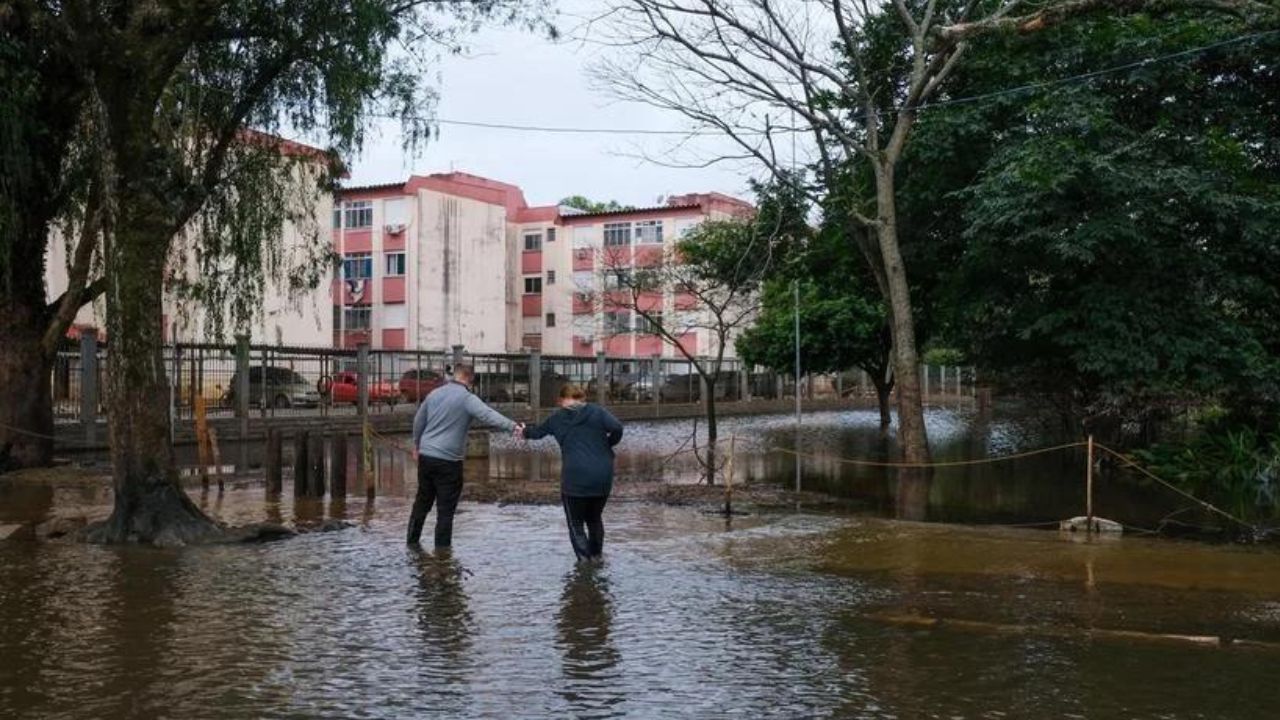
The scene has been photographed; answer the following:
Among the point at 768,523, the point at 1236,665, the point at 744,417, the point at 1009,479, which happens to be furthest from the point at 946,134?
the point at 744,417

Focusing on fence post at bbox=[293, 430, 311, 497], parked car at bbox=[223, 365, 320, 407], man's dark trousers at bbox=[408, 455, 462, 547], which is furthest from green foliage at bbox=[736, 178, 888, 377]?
man's dark trousers at bbox=[408, 455, 462, 547]

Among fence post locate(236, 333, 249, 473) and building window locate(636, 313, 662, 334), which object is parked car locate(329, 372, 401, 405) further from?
building window locate(636, 313, 662, 334)

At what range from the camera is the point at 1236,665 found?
632 centimetres

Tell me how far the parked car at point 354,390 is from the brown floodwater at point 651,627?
2103 cm

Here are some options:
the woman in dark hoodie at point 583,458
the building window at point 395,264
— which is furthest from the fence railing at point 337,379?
the building window at point 395,264

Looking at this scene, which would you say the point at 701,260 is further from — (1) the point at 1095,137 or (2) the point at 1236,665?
(2) the point at 1236,665

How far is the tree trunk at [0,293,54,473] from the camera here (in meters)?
18.2

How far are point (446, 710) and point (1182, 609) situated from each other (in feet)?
17.6

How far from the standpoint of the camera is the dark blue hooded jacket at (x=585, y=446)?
9.55 metres

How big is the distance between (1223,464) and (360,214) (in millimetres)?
48028

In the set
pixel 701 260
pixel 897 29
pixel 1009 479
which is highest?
pixel 897 29

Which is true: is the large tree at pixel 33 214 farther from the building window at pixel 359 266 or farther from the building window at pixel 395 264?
the building window at pixel 359 266

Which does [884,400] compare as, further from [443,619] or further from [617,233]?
[443,619]

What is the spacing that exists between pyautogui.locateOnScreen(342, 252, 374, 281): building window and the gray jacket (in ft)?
166
